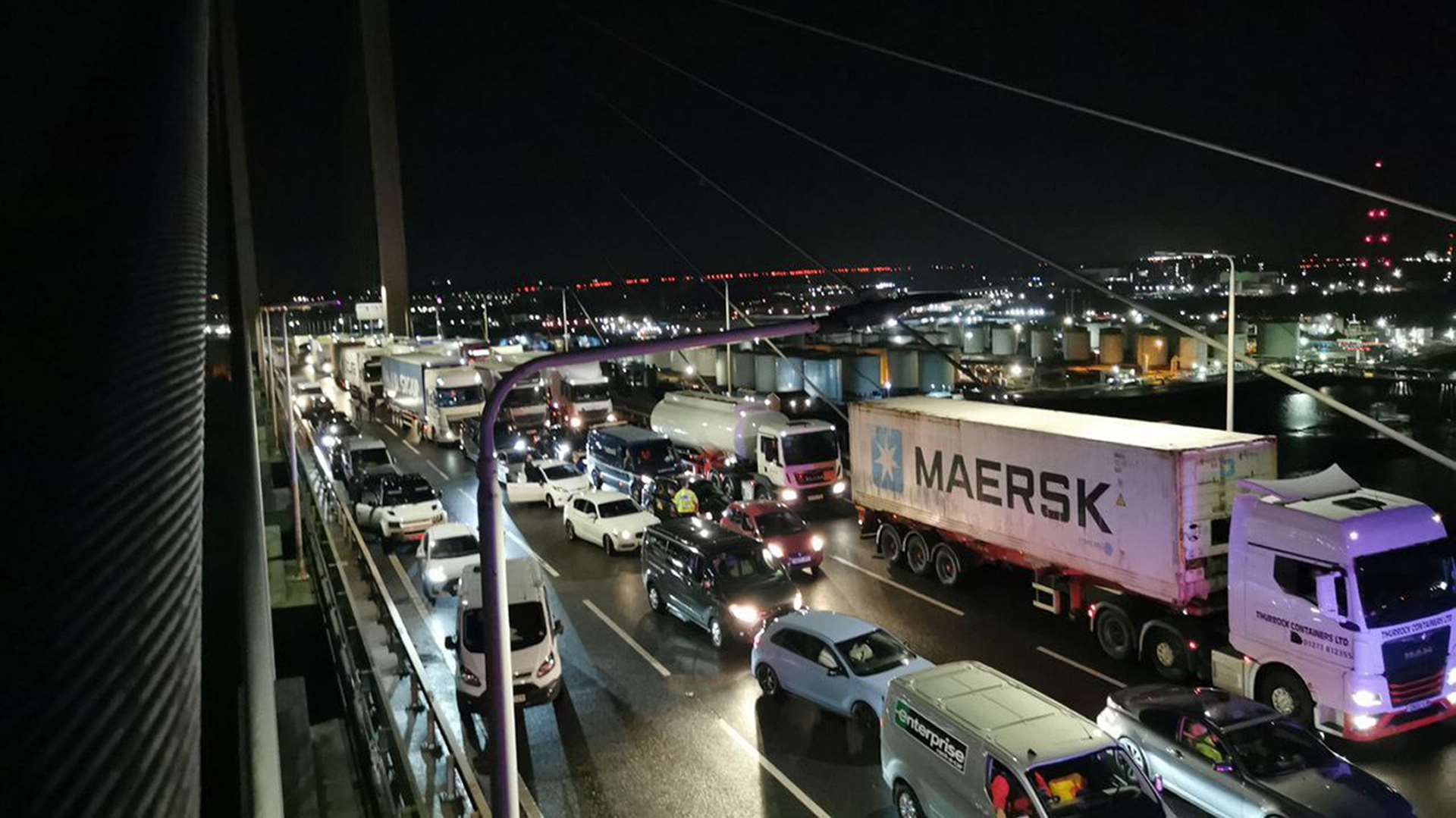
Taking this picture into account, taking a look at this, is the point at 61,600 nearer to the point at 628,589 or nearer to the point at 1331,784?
the point at 1331,784

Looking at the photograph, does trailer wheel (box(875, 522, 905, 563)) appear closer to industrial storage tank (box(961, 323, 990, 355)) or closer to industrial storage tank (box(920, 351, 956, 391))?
industrial storage tank (box(920, 351, 956, 391))

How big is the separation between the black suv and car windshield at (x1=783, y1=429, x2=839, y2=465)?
312 inches

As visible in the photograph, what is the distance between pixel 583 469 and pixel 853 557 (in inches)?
455

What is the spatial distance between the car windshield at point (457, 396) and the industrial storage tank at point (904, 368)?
17.5m

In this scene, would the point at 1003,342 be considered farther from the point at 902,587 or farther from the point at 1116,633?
the point at 1116,633

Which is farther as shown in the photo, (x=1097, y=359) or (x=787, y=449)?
(x=1097, y=359)

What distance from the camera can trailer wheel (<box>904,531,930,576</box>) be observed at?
17.7 meters

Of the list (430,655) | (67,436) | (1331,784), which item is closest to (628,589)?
(430,655)

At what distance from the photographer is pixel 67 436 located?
131 centimetres

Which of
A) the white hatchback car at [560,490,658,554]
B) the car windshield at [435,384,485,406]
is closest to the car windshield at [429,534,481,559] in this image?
the white hatchback car at [560,490,658,554]

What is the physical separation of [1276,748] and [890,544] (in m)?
9.56

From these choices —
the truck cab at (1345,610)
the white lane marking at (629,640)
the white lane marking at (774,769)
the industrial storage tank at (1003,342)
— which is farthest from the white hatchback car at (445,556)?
the industrial storage tank at (1003,342)

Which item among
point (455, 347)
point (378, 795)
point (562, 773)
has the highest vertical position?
point (455, 347)

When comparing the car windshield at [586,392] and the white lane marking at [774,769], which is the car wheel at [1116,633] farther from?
the car windshield at [586,392]
